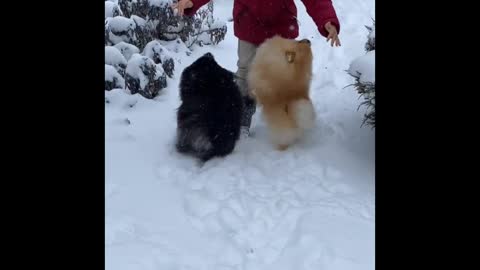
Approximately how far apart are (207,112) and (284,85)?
0.51 m

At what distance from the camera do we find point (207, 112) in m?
2.84

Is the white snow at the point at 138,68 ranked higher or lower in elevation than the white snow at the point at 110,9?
lower

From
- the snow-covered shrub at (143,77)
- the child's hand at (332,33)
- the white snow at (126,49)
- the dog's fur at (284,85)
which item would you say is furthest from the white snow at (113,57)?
the child's hand at (332,33)

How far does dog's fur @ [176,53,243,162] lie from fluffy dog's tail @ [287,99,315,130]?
0.34 m

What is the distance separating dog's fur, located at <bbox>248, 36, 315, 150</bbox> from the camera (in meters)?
2.84

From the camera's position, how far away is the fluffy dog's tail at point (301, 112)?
288 cm

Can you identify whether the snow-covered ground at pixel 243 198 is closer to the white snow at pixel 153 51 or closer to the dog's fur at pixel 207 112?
the dog's fur at pixel 207 112

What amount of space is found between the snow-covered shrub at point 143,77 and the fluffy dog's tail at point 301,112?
1616 mm

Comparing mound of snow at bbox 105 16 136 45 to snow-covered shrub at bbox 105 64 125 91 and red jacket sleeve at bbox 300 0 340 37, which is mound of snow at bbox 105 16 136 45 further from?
red jacket sleeve at bbox 300 0 340 37

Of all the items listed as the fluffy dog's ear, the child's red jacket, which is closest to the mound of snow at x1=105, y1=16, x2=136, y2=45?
the child's red jacket
